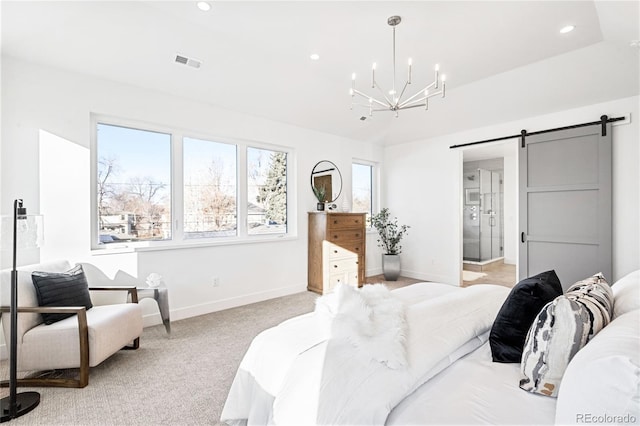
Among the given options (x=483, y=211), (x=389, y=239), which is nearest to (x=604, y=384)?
(x=389, y=239)

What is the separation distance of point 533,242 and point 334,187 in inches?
118

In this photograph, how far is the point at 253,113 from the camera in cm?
416

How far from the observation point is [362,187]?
19.3 feet

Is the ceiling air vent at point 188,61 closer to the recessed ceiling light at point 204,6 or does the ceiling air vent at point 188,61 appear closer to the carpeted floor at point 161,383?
the recessed ceiling light at point 204,6

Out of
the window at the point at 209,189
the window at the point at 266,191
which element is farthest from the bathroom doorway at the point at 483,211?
the window at the point at 209,189

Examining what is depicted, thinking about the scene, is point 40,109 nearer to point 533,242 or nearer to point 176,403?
point 176,403

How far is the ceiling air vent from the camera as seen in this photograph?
309 cm

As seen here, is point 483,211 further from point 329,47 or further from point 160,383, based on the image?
point 160,383

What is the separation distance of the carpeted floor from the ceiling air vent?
Answer: 9.10ft

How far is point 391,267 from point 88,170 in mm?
4500

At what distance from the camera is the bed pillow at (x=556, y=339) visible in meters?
1.12

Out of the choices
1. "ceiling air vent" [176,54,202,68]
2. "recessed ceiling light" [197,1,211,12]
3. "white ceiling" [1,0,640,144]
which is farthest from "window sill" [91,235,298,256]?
"recessed ceiling light" [197,1,211,12]

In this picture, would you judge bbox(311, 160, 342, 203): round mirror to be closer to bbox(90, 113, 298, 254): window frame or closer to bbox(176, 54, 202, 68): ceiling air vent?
bbox(90, 113, 298, 254): window frame

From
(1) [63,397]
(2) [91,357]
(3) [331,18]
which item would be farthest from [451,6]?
(1) [63,397]
